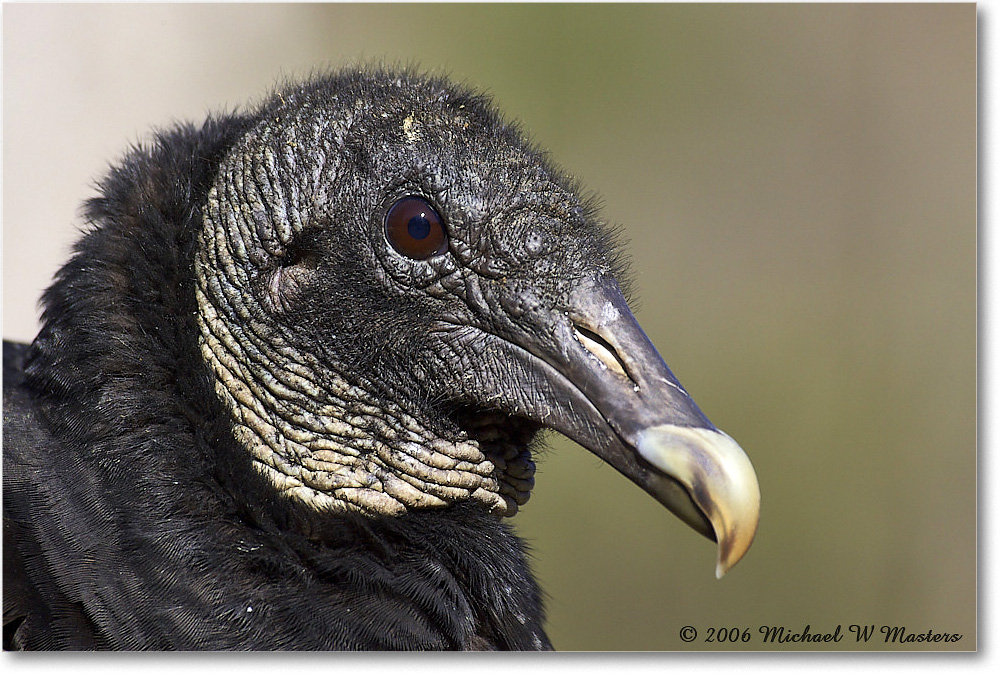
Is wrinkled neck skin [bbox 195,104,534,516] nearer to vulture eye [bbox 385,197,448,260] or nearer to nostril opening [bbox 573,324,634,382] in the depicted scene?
vulture eye [bbox 385,197,448,260]

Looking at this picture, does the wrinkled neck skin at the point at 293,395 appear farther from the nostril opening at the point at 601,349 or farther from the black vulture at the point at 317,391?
the nostril opening at the point at 601,349

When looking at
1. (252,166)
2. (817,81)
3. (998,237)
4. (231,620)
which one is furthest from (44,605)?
(817,81)

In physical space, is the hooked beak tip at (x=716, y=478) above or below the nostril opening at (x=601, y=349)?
below

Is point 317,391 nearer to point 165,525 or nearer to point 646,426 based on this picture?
point 165,525

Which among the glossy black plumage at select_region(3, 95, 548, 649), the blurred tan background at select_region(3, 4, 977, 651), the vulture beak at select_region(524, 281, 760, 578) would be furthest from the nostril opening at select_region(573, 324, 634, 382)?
the blurred tan background at select_region(3, 4, 977, 651)

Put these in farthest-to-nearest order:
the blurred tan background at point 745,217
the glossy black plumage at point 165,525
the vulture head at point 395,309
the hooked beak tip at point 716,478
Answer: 1. the blurred tan background at point 745,217
2. the vulture head at point 395,309
3. the glossy black plumage at point 165,525
4. the hooked beak tip at point 716,478

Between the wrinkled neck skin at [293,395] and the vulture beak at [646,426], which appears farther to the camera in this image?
the wrinkled neck skin at [293,395]

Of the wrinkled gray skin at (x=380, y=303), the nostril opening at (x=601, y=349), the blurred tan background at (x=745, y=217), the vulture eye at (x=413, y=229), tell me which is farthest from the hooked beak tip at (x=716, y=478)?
the blurred tan background at (x=745, y=217)

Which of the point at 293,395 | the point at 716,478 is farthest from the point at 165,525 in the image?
the point at 716,478
